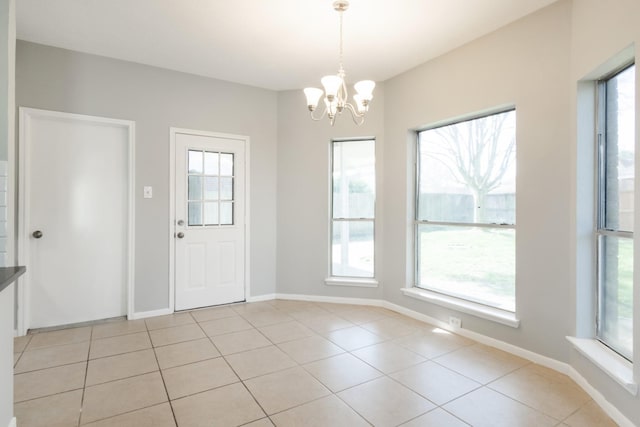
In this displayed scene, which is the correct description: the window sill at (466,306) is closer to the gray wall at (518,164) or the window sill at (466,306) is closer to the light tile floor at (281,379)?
the gray wall at (518,164)

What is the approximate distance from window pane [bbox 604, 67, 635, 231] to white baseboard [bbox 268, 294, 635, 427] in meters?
1.02

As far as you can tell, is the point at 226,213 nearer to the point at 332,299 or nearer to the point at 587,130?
the point at 332,299

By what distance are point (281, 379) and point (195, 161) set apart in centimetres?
256

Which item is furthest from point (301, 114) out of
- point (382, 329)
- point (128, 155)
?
point (382, 329)

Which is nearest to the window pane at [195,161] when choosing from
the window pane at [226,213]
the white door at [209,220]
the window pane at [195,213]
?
the white door at [209,220]

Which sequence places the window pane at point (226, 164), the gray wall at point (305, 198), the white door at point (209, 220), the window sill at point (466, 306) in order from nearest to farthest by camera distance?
the window sill at point (466, 306), the white door at point (209, 220), the window pane at point (226, 164), the gray wall at point (305, 198)

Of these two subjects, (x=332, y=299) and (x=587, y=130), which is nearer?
(x=587, y=130)

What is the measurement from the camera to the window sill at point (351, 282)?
396 centimetres

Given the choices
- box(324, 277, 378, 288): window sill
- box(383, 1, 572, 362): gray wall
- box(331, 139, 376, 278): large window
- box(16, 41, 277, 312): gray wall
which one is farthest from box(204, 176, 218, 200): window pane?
box(383, 1, 572, 362): gray wall

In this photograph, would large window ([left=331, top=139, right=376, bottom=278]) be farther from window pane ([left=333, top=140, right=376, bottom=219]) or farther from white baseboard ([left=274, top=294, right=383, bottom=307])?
white baseboard ([left=274, top=294, right=383, bottom=307])

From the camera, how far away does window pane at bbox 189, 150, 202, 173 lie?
3.74 m

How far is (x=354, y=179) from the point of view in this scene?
4.08 metres

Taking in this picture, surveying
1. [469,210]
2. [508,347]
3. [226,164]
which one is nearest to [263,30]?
[226,164]

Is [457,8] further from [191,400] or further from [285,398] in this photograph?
[191,400]
